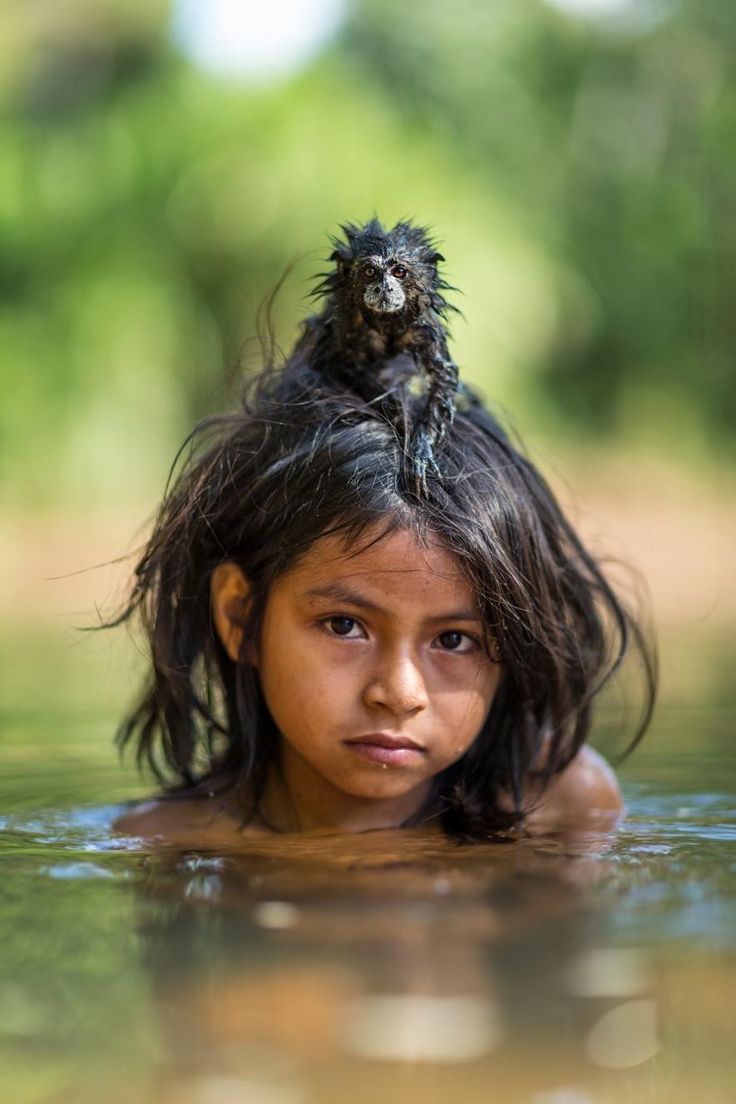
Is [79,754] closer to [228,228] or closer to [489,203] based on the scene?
[228,228]

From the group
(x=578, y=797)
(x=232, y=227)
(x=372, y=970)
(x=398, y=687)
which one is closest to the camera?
(x=372, y=970)

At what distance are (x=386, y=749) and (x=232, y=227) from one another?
441 inches

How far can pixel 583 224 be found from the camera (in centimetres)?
1827

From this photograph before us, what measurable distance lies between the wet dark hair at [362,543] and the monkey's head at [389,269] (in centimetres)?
22

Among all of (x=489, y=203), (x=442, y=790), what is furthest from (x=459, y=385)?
(x=489, y=203)

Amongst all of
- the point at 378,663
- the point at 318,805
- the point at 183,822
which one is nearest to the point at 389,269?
the point at 378,663

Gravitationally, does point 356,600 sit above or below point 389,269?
below

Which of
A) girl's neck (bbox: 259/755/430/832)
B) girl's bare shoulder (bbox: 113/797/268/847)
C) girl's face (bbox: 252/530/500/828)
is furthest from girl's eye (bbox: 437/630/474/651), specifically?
girl's bare shoulder (bbox: 113/797/268/847)

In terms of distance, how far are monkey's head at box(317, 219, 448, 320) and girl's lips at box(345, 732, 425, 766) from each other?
2.64ft

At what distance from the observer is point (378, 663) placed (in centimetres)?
275

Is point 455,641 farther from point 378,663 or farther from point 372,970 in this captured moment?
point 372,970

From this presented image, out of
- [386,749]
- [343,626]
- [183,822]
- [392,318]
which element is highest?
[392,318]

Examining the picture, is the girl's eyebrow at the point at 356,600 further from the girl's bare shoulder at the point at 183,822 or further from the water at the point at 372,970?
the girl's bare shoulder at the point at 183,822

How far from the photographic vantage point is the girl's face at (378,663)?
2758 millimetres
